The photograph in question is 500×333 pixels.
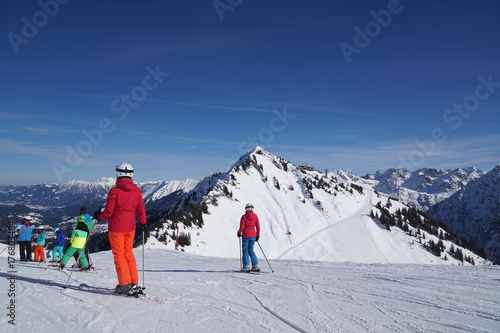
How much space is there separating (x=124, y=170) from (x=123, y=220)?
0.96 meters

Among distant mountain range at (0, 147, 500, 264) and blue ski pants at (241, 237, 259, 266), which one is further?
distant mountain range at (0, 147, 500, 264)

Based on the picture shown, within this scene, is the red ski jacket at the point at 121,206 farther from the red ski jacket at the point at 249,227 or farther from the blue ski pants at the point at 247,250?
the blue ski pants at the point at 247,250

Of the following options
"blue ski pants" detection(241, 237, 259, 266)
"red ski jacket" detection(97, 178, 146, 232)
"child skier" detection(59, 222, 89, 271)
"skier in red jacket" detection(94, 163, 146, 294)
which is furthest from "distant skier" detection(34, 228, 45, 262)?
"red ski jacket" detection(97, 178, 146, 232)

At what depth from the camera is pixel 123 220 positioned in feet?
20.0

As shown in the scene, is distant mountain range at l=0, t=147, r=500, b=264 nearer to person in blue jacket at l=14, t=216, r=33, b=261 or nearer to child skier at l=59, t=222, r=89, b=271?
person in blue jacket at l=14, t=216, r=33, b=261

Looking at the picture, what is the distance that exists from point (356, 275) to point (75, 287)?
24.5 ft

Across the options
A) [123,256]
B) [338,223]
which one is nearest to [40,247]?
[123,256]

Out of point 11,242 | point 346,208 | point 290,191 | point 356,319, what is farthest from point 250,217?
point 346,208

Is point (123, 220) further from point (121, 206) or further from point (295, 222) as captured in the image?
point (295, 222)

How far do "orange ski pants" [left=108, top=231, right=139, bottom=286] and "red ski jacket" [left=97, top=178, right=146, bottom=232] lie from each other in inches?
5.0

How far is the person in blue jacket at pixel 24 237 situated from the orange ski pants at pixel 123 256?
35.3ft

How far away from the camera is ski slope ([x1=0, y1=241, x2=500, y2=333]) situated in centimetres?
479

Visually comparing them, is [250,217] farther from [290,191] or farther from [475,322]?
[290,191]

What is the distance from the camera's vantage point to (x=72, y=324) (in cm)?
463
